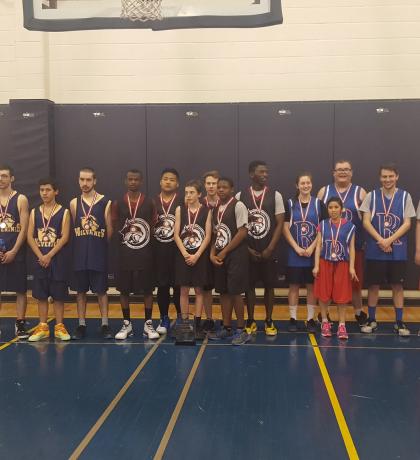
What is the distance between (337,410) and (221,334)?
1830mm

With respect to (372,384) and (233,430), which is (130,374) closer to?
(233,430)

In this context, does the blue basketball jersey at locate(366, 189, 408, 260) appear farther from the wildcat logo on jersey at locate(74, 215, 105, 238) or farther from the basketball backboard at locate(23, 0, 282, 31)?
the wildcat logo on jersey at locate(74, 215, 105, 238)

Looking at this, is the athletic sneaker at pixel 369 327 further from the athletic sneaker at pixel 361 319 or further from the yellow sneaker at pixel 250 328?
the yellow sneaker at pixel 250 328

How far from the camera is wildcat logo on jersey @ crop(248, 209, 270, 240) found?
4.97 meters

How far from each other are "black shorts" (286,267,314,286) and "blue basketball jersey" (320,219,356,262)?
0.90 feet

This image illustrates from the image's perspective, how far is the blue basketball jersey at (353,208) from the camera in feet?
17.4

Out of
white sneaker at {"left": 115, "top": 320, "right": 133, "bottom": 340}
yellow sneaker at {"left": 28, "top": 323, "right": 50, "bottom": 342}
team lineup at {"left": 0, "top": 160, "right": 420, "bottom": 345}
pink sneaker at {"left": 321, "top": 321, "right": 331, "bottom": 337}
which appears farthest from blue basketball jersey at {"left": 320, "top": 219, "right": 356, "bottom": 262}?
yellow sneaker at {"left": 28, "top": 323, "right": 50, "bottom": 342}

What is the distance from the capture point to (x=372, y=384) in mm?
3734

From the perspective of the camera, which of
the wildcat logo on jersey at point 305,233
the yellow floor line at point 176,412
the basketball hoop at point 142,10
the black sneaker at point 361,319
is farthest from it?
the black sneaker at point 361,319

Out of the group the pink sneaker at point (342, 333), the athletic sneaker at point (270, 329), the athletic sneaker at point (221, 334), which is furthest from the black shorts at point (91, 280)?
the pink sneaker at point (342, 333)

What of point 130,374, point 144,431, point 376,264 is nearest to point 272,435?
point 144,431

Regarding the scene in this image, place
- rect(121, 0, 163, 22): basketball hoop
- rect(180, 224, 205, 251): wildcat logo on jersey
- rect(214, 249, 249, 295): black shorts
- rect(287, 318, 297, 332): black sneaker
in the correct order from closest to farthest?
rect(214, 249, 249, 295): black shorts < rect(180, 224, 205, 251): wildcat logo on jersey < rect(121, 0, 163, 22): basketball hoop < rect(287, 318, 297, 332): black sneaker

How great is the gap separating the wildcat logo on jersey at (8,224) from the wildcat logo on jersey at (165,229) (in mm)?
1435

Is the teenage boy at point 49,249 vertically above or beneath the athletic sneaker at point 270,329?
above
